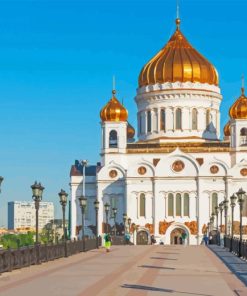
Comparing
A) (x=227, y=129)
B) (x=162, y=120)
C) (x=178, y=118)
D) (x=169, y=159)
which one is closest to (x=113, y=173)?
(x=169, y=159)

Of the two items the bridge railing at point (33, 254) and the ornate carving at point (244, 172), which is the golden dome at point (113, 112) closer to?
the ornate carving at point (244, 172)

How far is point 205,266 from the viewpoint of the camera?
28328 millimetres

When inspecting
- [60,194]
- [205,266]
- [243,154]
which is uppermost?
[243,154]

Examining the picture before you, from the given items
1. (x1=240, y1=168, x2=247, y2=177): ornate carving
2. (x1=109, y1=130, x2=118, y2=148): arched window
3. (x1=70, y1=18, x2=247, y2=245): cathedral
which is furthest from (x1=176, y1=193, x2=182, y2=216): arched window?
(x1=109, y1=130, x2=118, y2=148): arched window

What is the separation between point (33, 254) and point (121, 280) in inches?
289

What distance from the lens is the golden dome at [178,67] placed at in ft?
279

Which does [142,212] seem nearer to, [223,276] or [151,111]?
[151,111]

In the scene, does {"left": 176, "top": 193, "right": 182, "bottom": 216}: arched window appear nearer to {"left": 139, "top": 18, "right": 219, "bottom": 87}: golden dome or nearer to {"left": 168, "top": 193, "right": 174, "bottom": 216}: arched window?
{"left": 168, "top": 193, "right": 174, "bottom": 216}: arched window

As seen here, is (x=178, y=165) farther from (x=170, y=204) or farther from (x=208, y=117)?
(x=208, y=117)

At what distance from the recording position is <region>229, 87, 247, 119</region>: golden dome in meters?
82.3

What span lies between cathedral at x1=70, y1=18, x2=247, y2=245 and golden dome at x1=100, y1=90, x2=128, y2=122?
102 millimetres

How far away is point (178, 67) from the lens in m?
85.4

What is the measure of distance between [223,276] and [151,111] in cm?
6261

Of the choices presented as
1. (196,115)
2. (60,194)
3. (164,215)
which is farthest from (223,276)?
(196,115)
